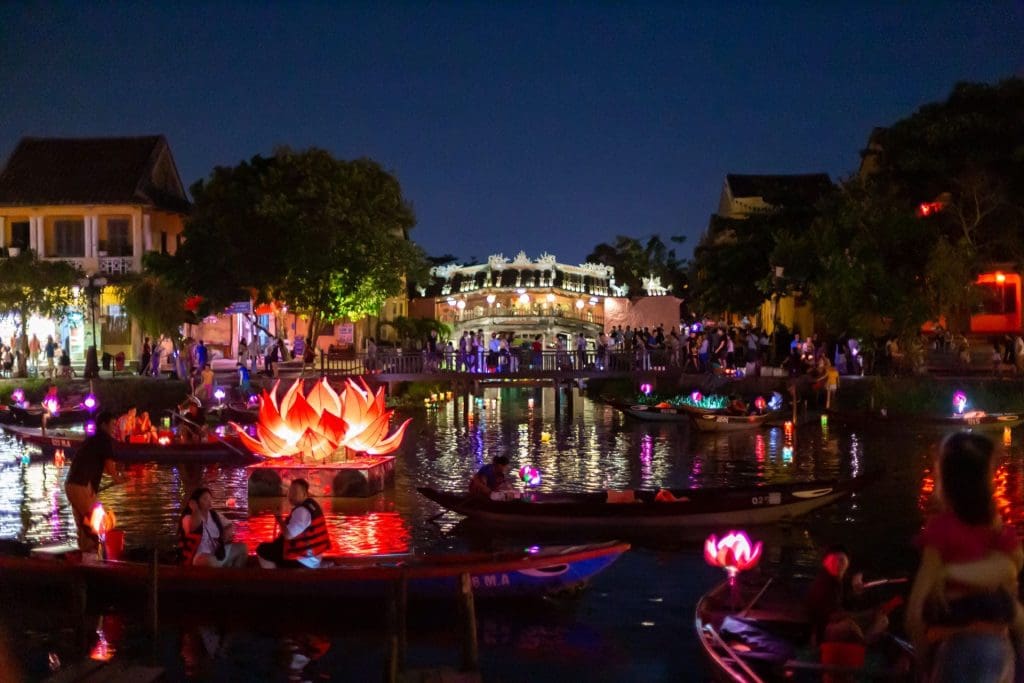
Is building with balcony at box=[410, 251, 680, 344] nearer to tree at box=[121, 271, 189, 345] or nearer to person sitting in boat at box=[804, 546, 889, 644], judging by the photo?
tree at box=[121, 271, 189, 345]

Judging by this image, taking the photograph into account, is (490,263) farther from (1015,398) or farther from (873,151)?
(1015,398)

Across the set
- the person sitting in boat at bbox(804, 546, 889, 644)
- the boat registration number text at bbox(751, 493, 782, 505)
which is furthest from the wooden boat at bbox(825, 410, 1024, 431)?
the person sitting in boat at bbox(804, 546, 889, 644)

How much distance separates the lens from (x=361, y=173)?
42062 mm

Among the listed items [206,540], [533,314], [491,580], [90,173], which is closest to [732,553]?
[491,580]

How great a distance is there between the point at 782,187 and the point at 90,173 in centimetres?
3145

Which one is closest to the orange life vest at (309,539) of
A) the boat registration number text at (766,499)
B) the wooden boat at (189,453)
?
the boat registration number text at (766,499)

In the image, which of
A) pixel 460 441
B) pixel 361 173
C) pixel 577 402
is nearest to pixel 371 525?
pixel 460 441

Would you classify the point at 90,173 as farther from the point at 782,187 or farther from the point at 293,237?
the point at 782,187

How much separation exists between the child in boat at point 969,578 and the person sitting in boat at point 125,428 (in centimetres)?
2223

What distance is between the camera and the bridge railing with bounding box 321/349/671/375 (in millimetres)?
39438

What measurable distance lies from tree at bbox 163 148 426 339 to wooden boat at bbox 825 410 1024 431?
18.2 m

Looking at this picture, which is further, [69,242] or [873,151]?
[69,242]

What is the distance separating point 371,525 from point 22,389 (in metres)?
24.0

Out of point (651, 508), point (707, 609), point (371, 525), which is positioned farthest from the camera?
point (371, 525)
